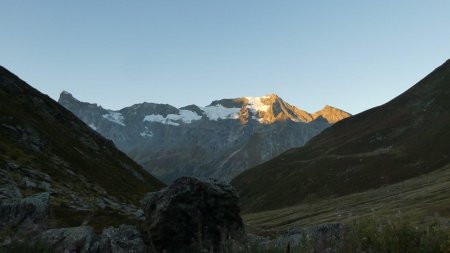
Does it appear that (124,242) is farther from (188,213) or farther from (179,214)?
(188,213)

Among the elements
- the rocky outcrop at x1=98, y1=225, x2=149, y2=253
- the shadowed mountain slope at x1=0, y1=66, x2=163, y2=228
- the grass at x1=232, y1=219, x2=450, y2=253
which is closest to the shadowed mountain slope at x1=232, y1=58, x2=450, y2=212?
the shadowed mountain slope at x1=0, y1=66, x2=163, y2=228

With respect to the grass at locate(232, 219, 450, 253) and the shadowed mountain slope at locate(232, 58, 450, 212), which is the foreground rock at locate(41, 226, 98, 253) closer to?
the grass at locate(232, 219, 450, 253)

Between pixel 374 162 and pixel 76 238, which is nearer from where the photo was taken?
pixel 76 238

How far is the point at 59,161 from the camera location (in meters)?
69.2

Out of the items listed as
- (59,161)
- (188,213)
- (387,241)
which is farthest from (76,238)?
(59,161)

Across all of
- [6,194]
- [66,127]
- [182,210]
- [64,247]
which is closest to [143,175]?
[66,127]

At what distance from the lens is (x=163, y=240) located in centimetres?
2670

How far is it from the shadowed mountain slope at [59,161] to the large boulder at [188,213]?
11.7m

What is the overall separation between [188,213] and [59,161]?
47919 mm

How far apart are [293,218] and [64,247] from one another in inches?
3978

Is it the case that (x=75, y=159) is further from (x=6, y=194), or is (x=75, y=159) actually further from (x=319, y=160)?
(x=319, y=160)

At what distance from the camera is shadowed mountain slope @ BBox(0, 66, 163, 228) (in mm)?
49906

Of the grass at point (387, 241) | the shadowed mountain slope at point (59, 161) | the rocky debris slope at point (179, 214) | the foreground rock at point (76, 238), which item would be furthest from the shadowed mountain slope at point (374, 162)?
the grass at point (387, 241)

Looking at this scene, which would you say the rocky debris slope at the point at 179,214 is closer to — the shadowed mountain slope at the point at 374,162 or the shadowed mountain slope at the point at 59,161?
the shadowed mountain slope at the point at 59,161
